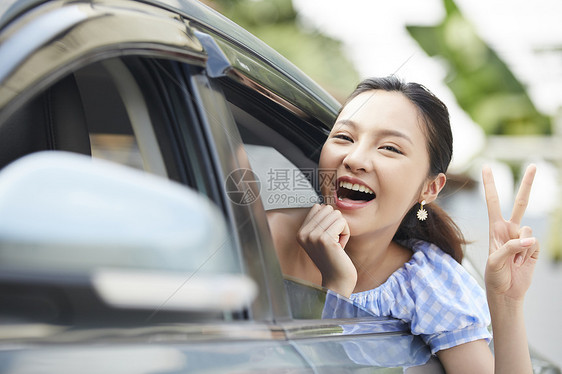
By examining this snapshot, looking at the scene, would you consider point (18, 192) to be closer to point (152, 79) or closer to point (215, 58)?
point (152, 79)

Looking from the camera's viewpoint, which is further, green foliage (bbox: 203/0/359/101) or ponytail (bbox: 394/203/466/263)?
green foliage (bbox: 203/0/359/101)

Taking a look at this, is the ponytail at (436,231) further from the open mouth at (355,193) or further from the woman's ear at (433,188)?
the open mouth at (355,193)

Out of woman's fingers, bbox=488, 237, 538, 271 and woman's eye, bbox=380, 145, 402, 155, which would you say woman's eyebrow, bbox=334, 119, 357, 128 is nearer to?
woman's eye, bbox=380, 145, 402, 155

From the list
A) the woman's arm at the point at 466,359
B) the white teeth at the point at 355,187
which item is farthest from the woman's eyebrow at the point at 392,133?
the woman's arm at the point at 466,359

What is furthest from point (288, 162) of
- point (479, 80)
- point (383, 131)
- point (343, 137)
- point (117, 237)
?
point (479, 80)

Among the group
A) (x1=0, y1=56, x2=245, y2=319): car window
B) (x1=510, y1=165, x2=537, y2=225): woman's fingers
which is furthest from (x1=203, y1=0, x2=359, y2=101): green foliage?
(x1=0, y1=56, x2=245, y2=319): car window

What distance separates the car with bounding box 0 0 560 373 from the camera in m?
0.99

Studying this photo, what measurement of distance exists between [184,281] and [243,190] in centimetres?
27

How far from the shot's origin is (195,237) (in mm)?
1253

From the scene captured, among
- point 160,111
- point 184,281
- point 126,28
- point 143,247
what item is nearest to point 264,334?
point 184,281

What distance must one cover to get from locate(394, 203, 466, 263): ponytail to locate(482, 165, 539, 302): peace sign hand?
0.23m

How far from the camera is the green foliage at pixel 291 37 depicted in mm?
18172

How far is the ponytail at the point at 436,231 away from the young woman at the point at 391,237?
0.08 m

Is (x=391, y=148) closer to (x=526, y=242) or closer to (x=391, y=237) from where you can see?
(x=391, y=237)
